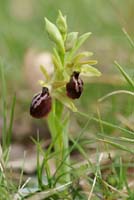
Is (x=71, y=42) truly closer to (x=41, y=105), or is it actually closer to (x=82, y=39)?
(x=82, y=39)

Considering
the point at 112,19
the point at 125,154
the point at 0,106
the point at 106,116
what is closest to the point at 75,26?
the point at 112,19

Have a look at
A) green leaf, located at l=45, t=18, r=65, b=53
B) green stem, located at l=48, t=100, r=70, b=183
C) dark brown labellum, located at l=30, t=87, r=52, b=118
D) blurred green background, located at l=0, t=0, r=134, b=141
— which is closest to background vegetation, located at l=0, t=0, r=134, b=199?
blurred green background, located at l=0, t=0, r=134, b=141

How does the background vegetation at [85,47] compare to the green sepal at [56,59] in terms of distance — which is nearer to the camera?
the green sepal at [56,59]

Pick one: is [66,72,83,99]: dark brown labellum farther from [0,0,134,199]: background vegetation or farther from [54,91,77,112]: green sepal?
[0,0,134,199]: background vegetation

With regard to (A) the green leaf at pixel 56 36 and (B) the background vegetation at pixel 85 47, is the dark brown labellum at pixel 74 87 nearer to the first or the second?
(A) the green leaf at pixel 56 36

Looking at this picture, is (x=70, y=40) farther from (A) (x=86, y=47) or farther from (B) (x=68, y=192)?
(A) (x=86, y=47)

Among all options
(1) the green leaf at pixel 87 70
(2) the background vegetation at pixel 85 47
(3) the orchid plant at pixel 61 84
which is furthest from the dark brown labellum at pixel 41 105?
(2) the background vegetation at pixel 85 47

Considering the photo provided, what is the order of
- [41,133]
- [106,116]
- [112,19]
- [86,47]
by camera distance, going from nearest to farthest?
1. [106,116]
2. [41,133]
3. [86,47]
4. [112,19]
